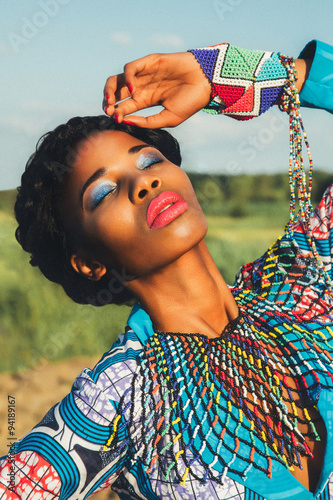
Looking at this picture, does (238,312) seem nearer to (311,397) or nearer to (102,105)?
(311,397)

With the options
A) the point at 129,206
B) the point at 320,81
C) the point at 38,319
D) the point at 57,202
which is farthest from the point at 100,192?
the point at 38,319

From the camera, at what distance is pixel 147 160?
2297 millimetres

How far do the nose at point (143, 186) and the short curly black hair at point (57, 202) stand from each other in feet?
1.10

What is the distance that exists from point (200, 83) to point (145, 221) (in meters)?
0.71

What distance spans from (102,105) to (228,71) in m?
0.56

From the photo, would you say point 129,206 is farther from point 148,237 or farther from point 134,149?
point 134,149

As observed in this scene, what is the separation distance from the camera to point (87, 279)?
260 centimetres

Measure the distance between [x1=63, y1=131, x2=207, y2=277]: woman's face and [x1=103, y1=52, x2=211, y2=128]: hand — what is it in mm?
135

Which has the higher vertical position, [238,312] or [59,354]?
[238,312]

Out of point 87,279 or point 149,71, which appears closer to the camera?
point 149,71

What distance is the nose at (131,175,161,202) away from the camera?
2158 millimetres

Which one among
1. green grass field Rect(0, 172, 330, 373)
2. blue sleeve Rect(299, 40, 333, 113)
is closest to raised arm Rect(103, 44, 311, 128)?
blue sleeve Rect(299, 40, 333, 113)

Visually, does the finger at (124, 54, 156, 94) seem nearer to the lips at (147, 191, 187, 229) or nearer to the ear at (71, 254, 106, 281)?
the lips at (147, 191, 187, 229)

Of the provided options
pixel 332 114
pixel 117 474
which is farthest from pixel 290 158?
pixel 117 474
